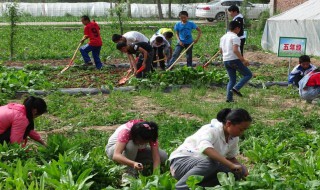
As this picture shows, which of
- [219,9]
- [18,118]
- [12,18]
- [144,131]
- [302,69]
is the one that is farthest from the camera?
[219,9]

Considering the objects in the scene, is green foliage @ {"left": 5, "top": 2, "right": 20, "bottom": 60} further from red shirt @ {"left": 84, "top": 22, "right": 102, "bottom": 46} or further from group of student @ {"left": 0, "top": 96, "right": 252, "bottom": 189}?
group of student @ {"left": 0, "top": 96, "right": 252, "bottom": 189}

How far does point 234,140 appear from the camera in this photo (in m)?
5.48

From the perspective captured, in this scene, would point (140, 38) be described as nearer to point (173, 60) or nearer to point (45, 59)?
point (173, 60)

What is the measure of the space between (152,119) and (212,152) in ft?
11.7

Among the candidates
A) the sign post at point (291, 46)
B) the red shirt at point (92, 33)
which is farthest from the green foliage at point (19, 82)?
the sign post at point (291, 46)

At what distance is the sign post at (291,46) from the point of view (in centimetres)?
1268

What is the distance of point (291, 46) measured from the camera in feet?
41.9

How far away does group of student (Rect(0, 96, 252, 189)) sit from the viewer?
5.20m

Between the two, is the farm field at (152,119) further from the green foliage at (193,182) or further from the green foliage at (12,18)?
the green foliage at (12,18)

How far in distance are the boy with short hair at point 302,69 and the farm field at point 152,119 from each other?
0.22 metres

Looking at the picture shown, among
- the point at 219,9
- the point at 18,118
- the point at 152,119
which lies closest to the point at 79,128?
the point at 152,119

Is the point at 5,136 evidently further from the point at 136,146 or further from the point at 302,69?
the point at 302,69

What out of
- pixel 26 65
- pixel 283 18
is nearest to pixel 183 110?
pixel 26 65

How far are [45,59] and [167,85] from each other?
625 centimetres
